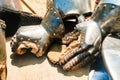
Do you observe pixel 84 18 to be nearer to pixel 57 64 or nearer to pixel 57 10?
pixel 57 10

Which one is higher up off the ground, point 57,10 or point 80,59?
point 57,10

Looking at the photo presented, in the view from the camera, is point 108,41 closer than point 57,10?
Yes

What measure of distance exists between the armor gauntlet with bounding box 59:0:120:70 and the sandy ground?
3 centimetres

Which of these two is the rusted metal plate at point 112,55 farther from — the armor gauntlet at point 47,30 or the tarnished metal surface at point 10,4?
the tarnished metal surface at point 10,4

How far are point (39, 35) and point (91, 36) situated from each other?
0.74 ft

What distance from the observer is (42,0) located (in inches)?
86.6

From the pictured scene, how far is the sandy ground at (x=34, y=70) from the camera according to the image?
61.7 inches

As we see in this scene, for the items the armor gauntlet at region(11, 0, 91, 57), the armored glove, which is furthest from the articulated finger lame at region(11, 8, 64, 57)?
the armored glove

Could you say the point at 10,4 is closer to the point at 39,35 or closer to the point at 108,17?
the point at 39,35

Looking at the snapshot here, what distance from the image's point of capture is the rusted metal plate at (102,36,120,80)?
134cm

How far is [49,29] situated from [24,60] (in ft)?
A: 0.56

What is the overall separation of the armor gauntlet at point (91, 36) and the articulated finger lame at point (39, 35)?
10 cm

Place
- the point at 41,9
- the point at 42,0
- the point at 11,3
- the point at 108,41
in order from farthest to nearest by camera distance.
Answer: the point at 42,0 < the point at 41,9 < the point at 11,3 < the point at 108,41

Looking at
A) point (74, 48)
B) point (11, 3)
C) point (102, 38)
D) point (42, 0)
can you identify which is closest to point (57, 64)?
point (74, 48)
